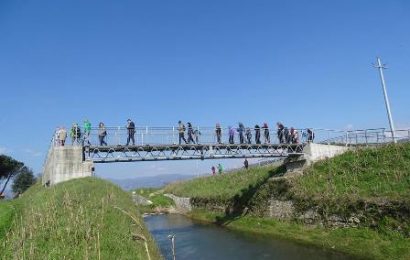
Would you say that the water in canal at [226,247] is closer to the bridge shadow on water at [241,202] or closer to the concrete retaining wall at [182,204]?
the bridge shadow on water at [241,202]

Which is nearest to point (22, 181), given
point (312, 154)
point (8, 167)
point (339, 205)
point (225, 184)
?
point (8, 167)

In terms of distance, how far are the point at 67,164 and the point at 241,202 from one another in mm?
20995

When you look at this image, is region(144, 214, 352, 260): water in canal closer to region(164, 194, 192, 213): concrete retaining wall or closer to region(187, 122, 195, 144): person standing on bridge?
region(187, 122, 195, 144): person standing on bridge

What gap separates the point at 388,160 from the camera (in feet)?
120

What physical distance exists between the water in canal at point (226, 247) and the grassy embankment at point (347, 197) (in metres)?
1.68

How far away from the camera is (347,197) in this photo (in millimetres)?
33125

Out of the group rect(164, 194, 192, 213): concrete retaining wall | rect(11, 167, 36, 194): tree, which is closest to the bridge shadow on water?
rect(164, 194, 192, 213): concrete retaining wall

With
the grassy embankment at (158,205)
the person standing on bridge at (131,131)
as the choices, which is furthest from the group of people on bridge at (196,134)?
the grassy embankment at (158,205)

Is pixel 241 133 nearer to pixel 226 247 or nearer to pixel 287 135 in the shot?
pixel 287 135

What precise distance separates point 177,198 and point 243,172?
14.2 meters

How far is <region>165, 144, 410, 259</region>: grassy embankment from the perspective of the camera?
28.5 meters

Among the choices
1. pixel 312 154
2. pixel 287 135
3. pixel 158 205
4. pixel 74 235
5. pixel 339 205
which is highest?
pixel 287 135

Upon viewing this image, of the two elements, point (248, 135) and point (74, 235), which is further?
point (248, 135)

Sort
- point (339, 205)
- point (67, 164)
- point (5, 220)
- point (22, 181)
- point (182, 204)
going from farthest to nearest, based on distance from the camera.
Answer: point (22, 181)
point (182, 204)
point (67, 164)
point (339, 205)
point (5, 220)
